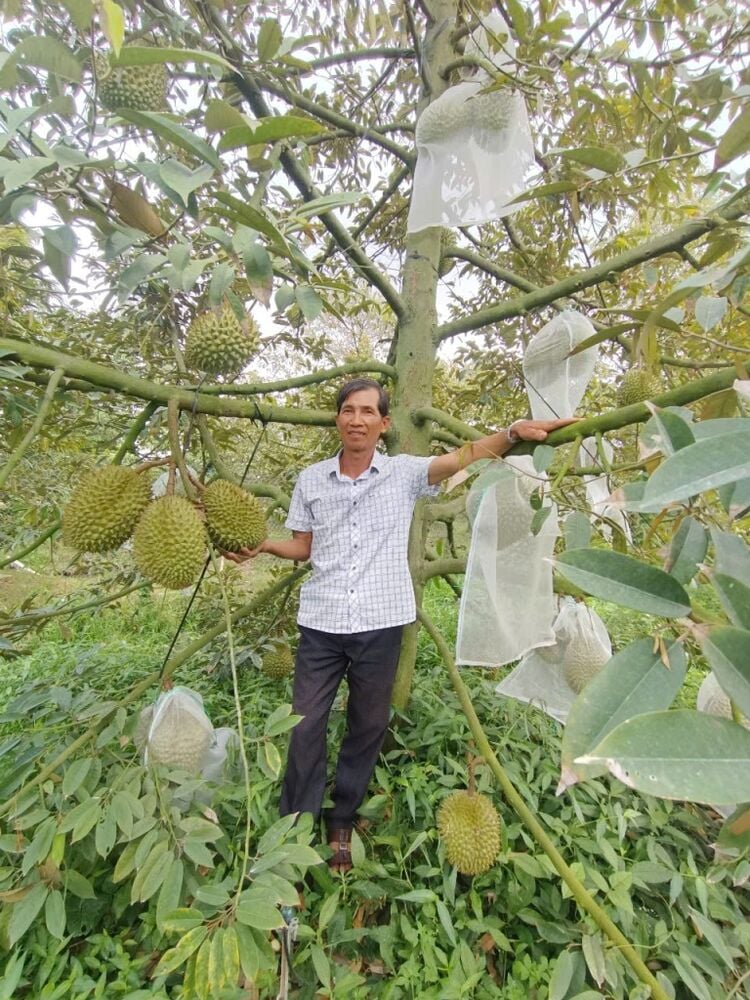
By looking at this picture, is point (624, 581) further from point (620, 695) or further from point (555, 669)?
point (555, 669)

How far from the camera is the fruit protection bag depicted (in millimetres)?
1190

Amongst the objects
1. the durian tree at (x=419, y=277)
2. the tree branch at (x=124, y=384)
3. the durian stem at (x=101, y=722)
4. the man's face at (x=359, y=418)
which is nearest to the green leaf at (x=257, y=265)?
the durian tree at (x=419, y=277)

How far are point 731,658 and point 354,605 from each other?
102 cm

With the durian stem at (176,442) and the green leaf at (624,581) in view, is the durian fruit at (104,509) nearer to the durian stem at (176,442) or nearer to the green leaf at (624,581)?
the durian stem at (176,442)

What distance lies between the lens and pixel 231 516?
92 cm

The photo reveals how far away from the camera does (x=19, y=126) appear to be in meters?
0.54

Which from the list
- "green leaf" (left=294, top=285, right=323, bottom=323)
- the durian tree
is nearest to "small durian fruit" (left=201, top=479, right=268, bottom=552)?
the durian tree

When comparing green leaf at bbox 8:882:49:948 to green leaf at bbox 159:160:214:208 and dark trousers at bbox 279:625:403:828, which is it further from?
green leaf at bbox 159:160:214:208

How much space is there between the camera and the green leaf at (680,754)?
0.23 metres

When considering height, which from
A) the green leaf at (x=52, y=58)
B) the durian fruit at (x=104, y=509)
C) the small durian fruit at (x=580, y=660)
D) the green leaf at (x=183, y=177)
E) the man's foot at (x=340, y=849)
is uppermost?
the green leaf at (x=52, y=58)

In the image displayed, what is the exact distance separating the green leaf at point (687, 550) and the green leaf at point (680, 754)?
0.15 m

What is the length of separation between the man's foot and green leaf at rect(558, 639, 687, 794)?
1149 mm

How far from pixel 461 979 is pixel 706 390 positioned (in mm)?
1121

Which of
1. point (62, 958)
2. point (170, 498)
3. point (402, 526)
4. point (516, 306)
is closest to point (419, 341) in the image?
point (516, 306)
